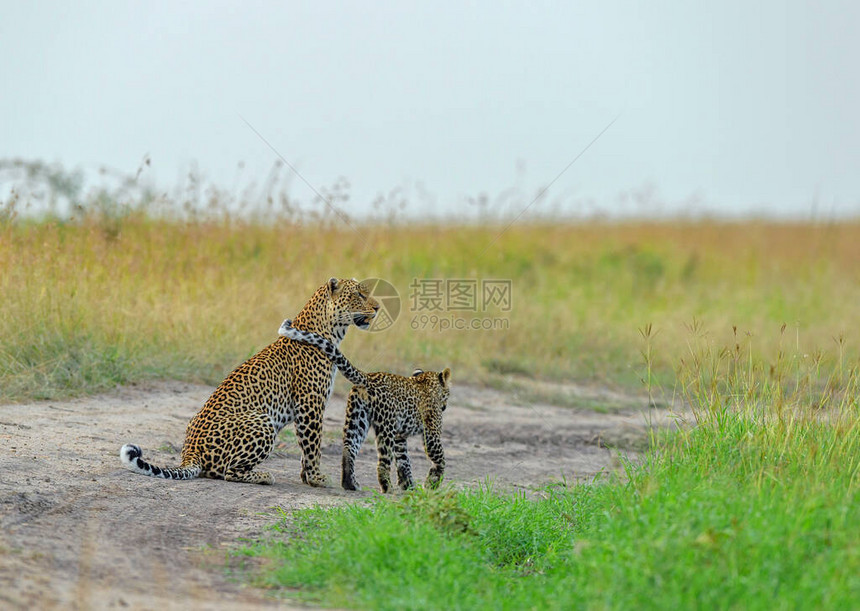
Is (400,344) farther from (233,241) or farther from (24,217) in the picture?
(24,217)

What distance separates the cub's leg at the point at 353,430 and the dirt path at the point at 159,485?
119mm

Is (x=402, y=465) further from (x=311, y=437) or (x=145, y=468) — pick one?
(x=145, y=468)

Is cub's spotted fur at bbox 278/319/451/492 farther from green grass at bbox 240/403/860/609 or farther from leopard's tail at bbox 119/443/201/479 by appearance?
leopard's tail at bbox 119/443/201/479

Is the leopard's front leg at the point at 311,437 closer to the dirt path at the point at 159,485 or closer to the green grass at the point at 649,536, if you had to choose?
the dirt path at the point at 159,485

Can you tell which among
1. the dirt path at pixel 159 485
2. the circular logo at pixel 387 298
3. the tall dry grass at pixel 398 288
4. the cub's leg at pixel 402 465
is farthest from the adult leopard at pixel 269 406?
the circular logo at pixel 387 298

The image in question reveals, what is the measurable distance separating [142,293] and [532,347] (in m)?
4.34

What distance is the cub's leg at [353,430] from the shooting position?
5.92 meters

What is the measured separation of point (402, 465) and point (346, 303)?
113cm

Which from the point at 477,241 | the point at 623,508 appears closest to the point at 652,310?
the point at 477,241

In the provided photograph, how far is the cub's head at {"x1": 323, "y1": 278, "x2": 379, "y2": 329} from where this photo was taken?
6.43 meters

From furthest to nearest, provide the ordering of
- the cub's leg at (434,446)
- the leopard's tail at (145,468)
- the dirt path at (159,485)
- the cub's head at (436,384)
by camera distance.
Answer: the cub's head at (436,384)
the cub's leg at (434,446)
the leopard's tail at (145,468)
the dirt path at (159,485)

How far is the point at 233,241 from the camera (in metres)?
10.5

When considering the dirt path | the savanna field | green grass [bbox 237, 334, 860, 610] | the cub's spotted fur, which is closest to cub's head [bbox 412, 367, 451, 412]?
the cub's spotted fur

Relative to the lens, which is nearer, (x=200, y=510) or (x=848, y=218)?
(x=200, y=510)
